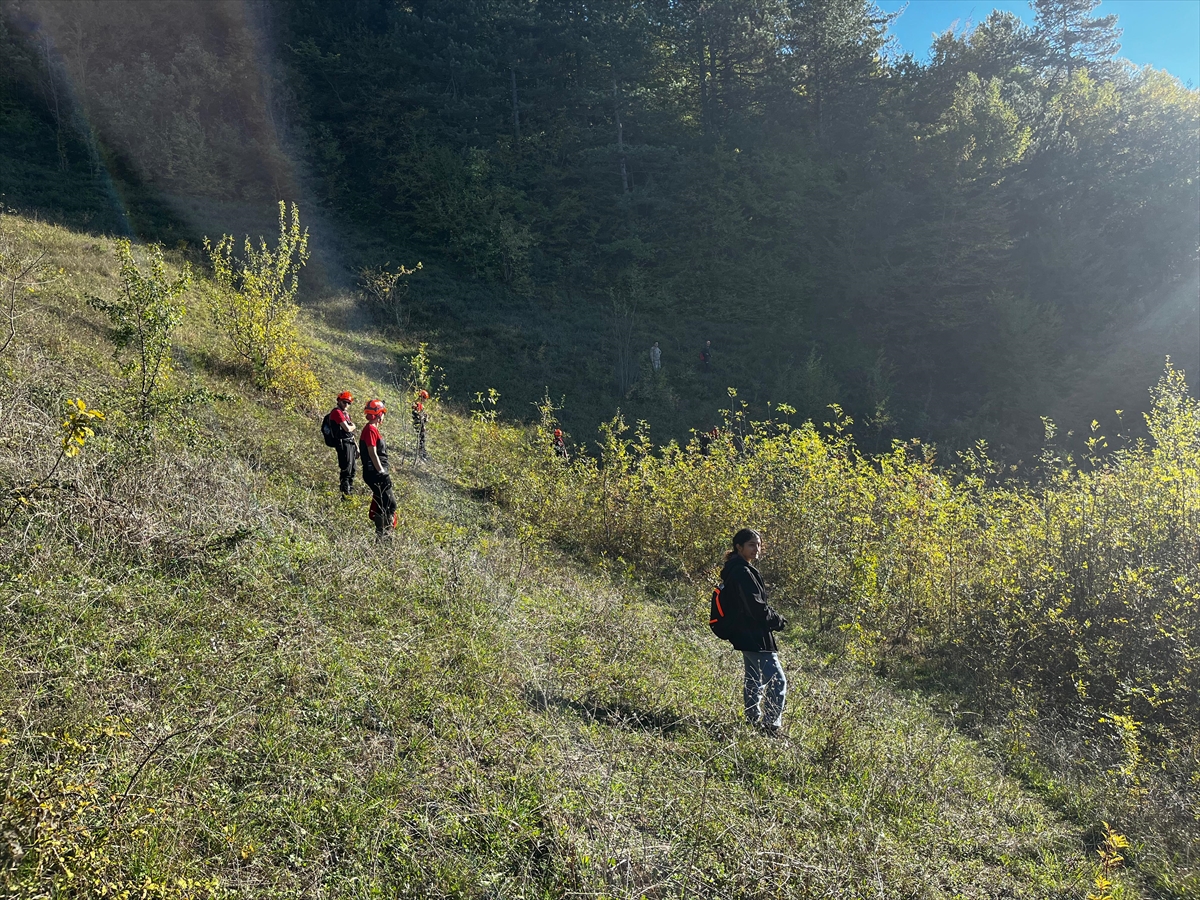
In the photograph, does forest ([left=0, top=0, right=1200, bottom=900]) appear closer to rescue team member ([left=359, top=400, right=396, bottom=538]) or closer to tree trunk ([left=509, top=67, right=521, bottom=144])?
rescue team member ([left=359, top=400, right=396, bottom=538])

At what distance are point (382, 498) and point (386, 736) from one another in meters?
3.71

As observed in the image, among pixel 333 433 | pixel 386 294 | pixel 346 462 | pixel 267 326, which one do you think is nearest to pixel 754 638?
pixel 346 462

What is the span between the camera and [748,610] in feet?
15.1

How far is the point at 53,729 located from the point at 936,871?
4257mm

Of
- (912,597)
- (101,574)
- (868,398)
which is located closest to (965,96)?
(868,398)

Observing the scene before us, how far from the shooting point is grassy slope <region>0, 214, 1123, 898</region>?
2699 millimetres

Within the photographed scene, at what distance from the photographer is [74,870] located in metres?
2.29

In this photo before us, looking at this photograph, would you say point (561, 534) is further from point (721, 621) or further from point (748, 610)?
point (748, 610)

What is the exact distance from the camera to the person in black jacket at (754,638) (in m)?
4.59

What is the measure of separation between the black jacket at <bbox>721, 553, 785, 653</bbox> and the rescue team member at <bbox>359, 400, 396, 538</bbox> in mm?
3589

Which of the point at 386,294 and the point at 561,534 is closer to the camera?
the point at 561,534

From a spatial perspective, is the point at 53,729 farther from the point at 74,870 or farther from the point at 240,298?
the point at 240,298

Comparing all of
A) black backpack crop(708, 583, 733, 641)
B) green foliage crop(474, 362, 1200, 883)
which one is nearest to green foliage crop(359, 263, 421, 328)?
green foliage crop(474, 362, 1200, 883)

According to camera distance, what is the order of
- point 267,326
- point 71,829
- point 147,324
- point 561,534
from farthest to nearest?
point 267,326 < point 561,534 < point 147,324 < point 71,829
